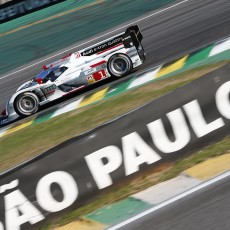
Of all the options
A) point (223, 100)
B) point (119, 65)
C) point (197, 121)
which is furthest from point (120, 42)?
point (197, 121)

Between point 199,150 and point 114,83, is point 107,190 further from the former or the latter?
point 114,83

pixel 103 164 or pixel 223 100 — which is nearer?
pixel 103 164

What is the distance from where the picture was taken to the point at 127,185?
320 inches

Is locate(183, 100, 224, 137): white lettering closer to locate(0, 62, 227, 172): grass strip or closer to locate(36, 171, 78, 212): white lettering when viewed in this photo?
locate(36, 171, 78, 212): white lettering

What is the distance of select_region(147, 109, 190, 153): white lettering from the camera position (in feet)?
27.2

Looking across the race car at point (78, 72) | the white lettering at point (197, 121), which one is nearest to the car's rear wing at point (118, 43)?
the race car at point (78, 72)

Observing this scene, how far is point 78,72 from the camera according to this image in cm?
1440

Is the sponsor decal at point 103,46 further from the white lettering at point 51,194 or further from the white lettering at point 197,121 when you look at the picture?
the white lettering at point 51,194

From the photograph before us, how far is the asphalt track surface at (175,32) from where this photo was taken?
15727mm

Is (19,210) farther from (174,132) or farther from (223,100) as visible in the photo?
(223,100)

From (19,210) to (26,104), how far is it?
695cm

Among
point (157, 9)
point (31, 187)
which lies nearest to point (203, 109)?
point (31, 187)

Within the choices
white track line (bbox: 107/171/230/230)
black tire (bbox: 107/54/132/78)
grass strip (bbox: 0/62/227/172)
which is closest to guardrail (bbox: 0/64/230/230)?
white track line (bbox: 107/171/230/230)

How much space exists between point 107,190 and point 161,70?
21.3 ft
